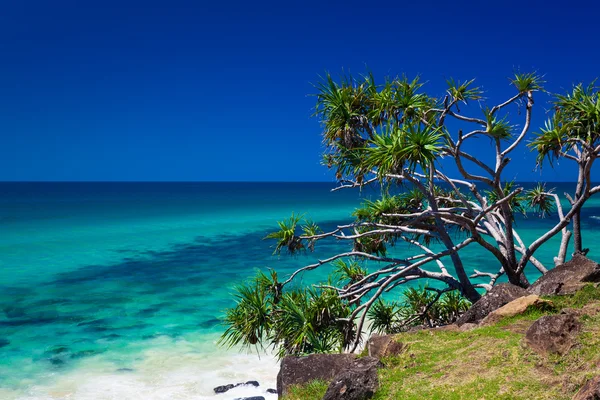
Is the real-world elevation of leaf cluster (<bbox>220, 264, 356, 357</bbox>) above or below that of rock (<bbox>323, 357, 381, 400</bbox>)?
above

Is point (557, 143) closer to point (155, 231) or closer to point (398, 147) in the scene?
point (398, 147)

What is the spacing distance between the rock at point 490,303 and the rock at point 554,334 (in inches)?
91.0

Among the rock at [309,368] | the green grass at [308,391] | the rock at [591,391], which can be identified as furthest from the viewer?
the rock at [309,368]

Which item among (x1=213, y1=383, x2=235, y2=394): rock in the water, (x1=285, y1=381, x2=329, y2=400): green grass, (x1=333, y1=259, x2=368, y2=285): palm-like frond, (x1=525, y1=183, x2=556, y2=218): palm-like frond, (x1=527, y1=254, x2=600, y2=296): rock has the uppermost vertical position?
(x1=525, y1=183, x2=556, y2=218): palm-like frond

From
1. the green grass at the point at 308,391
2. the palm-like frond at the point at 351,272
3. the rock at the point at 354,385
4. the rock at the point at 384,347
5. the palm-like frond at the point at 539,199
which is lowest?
the green grass at the point at 308,391

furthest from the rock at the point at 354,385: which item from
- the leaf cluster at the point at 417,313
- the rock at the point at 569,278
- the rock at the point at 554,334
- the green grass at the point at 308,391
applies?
the leaf cluster at the point at 417,313

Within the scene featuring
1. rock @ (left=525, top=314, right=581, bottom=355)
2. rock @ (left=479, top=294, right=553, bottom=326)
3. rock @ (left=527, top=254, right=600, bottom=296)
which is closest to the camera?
rock @ (left=525, top=314, right=581, bottom=355)

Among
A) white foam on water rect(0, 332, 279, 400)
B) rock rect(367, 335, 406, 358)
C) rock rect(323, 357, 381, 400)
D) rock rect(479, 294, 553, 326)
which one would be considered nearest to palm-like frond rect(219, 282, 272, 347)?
white foam on water rect(0, 332, 279, 400)

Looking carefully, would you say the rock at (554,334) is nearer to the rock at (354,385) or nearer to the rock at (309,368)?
the rock at (354,385)

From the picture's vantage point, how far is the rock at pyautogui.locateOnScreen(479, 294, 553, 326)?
816 cm

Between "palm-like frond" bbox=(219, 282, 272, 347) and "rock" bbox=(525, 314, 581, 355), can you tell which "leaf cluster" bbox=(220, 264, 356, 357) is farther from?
"rock" bbox=(525, 314, 581, 355)

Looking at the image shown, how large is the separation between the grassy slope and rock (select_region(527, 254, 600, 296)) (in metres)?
0.71

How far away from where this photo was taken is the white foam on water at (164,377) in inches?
477

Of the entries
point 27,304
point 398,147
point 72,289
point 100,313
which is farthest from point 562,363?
point 72,289
